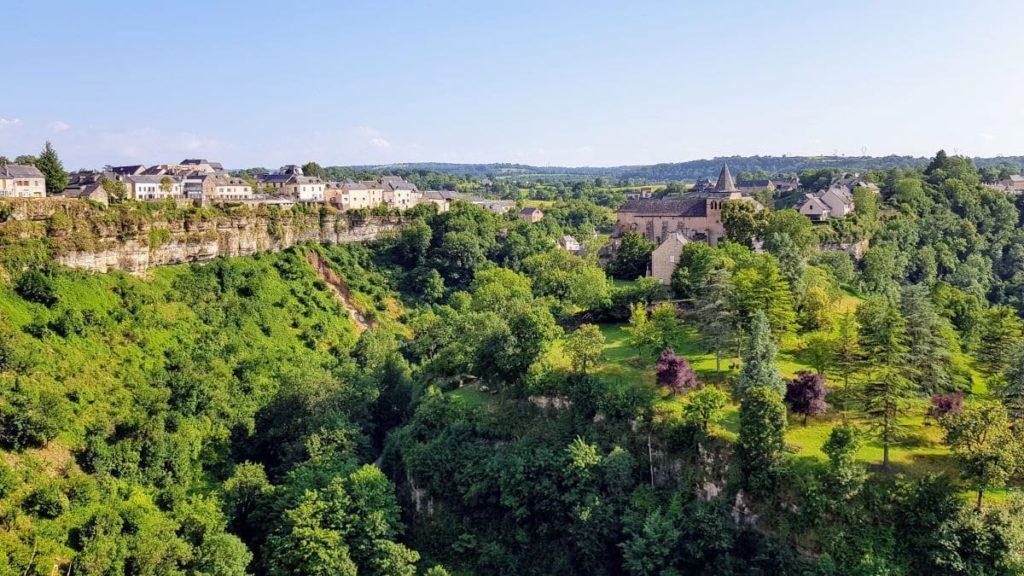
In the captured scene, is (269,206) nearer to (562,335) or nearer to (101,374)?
(101,374)

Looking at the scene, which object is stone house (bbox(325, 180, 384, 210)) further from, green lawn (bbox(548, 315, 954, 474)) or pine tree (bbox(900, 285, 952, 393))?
pine tree (bbox(900, 285, 952, 393))

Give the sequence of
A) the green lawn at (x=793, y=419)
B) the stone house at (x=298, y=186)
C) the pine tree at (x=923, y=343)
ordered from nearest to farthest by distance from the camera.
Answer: the green lawn at (x=793, y=419), the pine tree at (x=923, y=343), the stone house at (x=298, y=186)

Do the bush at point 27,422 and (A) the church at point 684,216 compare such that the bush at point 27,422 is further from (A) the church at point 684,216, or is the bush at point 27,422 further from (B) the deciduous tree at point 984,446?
(A) the church at point 684,216

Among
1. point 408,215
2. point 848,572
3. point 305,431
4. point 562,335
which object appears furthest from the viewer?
point 408,215

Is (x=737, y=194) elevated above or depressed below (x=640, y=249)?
above

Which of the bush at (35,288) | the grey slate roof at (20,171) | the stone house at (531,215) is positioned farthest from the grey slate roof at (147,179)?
the stone house at (531,215)

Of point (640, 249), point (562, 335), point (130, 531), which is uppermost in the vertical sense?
point (640, 249)

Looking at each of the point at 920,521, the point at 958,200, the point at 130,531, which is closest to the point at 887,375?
the point at 920,521
